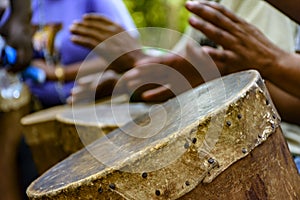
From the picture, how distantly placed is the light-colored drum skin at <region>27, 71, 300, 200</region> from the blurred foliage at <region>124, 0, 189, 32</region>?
566cm

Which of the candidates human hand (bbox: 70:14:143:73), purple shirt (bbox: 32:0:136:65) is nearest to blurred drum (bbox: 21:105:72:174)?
human hand (bbox: 70:14:143:73)

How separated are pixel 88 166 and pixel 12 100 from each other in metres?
1.46

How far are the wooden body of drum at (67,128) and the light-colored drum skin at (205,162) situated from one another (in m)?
0.54

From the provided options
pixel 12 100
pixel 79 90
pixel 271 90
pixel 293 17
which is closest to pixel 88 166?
pixel 293 17

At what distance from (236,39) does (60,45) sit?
1.48 m

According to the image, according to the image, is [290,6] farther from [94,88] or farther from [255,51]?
[94,88]

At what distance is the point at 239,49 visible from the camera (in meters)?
1.28

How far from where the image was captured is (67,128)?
1.67 metres

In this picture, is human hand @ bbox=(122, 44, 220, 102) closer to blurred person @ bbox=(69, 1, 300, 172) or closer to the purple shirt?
blurred person @ bbox=(69, 1, 300, 172)

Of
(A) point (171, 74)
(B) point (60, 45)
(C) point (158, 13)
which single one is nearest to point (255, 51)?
(A) point (171, 74)

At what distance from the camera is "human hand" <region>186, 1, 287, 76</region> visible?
4.07 ft

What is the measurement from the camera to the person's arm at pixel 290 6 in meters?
1.00

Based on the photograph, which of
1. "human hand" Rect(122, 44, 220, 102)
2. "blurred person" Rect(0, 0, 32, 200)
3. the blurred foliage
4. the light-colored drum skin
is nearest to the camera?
the light-colored drum skin

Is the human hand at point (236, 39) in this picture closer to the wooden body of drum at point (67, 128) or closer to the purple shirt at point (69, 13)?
the wooden body of drum at point (67, 128)
